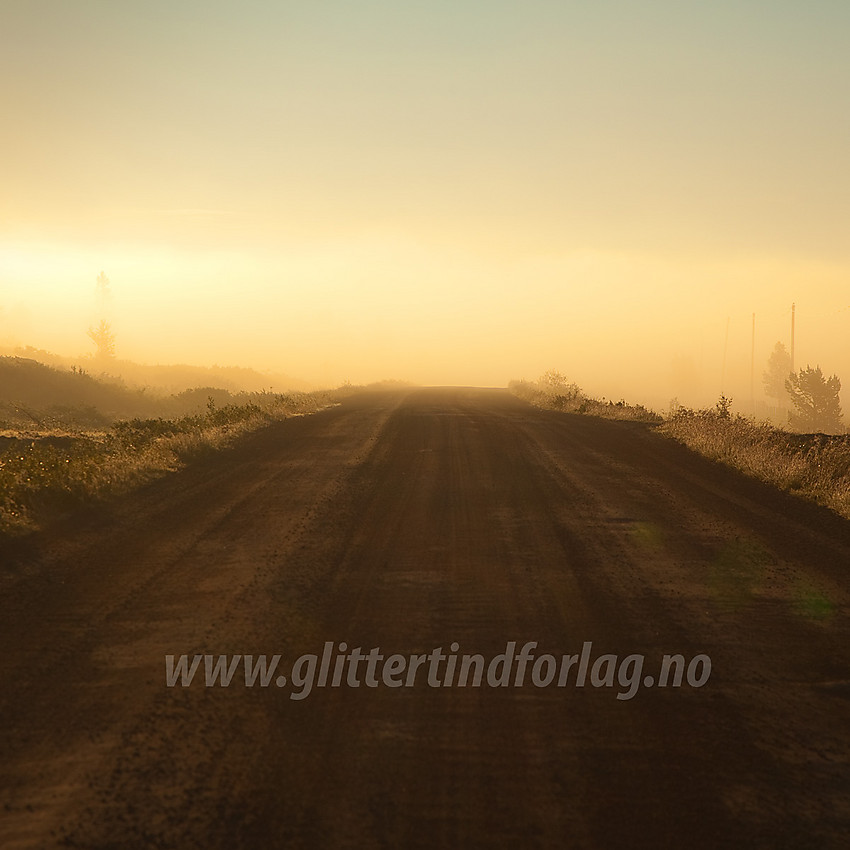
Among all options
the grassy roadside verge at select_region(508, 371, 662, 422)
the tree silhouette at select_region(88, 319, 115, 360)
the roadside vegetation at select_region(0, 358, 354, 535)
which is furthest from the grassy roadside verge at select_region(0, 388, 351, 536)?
the tree silhouette at select_region(88, 319, 115, 360)

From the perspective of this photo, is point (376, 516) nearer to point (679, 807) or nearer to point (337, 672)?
point (337, 672)

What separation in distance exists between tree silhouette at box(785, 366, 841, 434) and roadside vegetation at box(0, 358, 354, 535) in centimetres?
6339

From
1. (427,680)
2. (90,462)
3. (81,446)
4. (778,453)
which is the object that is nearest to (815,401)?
(778,453)

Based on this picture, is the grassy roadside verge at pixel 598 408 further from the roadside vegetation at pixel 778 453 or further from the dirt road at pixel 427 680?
the dirt road at pixel 427 680

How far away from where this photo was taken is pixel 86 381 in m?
43.5

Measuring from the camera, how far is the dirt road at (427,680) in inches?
138

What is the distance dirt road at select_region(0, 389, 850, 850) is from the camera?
11.5 feet

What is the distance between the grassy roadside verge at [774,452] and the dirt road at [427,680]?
163 centimetres

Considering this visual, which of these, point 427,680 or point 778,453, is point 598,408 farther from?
point 427,680

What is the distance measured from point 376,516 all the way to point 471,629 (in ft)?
13.0

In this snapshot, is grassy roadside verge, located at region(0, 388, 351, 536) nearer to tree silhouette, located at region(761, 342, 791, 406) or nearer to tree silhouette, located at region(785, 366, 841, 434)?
tree silhouette, located at region(785, 366, 841, 434)

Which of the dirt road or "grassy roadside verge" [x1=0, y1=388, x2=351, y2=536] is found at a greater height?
"grassy roadside verge" [x1=0, y1=388, x2=351, y2=536]

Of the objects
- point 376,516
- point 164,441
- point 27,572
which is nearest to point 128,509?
point 27,572

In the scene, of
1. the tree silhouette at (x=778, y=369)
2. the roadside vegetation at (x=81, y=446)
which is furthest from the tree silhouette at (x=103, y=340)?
the tree silhouette at (x=778, y=369)
